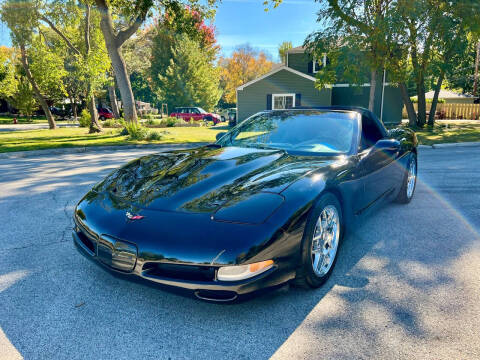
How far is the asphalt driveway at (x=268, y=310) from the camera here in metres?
2.06

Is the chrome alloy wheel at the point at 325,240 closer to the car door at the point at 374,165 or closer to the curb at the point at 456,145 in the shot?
the car door at the point at 374,165

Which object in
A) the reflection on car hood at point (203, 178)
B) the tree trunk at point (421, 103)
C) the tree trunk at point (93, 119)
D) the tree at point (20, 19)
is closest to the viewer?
the reflection on car hood at point (203, 178)

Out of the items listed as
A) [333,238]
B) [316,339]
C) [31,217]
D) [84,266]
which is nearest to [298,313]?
[316,339]

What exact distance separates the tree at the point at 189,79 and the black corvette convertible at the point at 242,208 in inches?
1471

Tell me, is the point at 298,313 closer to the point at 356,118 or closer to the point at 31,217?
the point at 356,118

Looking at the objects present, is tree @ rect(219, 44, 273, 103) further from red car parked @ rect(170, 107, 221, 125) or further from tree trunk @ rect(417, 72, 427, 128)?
tree trunk @ rect(417, 72, 427, 128)

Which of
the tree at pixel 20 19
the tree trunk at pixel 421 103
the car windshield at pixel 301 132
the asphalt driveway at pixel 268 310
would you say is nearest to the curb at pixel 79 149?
the asphalt driveway at pixel 268 310

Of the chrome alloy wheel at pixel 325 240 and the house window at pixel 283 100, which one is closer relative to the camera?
the chrome alloy wheel at pixel 325 240

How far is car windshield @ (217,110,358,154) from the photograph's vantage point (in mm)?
3606

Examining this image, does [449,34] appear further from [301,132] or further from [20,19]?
[20,19]

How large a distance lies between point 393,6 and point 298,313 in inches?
626

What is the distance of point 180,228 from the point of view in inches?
87.8

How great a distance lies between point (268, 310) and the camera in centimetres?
244

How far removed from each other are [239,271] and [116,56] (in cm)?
1438
